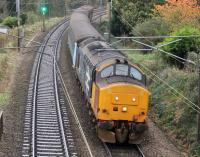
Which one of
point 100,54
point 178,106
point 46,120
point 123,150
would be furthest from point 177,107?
point 46,120

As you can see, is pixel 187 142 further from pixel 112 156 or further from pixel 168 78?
pixel 168 78

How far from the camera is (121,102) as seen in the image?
58.0 feet

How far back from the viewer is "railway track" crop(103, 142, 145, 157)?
57.5ft

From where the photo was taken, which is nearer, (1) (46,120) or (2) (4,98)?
(1) (46,120)

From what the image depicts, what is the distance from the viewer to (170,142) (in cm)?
1938

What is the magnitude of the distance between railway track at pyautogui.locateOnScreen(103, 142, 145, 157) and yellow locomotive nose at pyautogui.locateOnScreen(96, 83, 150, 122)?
1.20 meters

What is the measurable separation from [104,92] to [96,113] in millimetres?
1065

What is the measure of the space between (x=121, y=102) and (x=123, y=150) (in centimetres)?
192

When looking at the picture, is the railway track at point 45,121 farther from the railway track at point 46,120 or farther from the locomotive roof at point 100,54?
the locomotive roof at point 100,54

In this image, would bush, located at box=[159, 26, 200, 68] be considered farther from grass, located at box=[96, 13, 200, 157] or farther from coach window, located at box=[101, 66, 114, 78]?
coach window, located at box=[101, 66, 114, 78]

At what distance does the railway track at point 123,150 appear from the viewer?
57.5ft

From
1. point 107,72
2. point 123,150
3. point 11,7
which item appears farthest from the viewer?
point 11,7

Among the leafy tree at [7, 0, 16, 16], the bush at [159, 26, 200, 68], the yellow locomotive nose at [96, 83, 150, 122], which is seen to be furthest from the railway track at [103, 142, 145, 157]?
the leafy tree at [7, 0, 16, 16]

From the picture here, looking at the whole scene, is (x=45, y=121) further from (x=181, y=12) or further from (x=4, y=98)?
(x=181, y=12)
